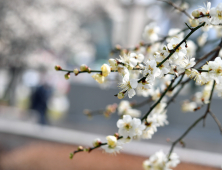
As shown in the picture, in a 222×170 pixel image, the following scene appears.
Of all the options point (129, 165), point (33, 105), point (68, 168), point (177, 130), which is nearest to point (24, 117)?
point (33, 105)

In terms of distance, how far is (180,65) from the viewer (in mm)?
643

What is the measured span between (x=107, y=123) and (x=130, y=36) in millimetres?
5225

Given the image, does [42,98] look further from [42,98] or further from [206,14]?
[206,14]

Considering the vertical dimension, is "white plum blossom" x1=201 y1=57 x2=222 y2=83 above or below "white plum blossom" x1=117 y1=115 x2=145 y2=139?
above

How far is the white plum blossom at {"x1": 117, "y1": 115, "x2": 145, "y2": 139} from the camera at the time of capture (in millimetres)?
680

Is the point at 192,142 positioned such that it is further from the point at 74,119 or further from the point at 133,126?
the point at 133,126

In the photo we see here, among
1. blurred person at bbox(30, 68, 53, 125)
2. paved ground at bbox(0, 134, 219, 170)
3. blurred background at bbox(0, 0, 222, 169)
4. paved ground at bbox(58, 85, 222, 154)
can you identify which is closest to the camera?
paved ground at bbox(0, 134, 219, 170)

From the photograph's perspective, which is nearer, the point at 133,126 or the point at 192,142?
the point at 133,126

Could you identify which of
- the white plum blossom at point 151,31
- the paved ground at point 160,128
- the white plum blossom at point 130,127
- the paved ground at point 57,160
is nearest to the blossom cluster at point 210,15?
the white plum blossom at point 130,127

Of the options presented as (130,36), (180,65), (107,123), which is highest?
(130,36)

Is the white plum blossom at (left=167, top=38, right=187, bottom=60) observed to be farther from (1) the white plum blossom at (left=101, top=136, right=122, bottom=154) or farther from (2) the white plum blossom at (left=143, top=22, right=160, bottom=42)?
(2) the white plum blossom at (left=143, top=22, right=160, bottom=42)

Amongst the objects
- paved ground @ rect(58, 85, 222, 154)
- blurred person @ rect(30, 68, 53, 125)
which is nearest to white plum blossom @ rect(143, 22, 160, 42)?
paved ground @ rect(58, 85, 222, 154)

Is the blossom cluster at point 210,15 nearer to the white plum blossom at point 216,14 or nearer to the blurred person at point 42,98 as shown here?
the white plum blossom at point 216,14

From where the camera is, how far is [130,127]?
2.25 ft
